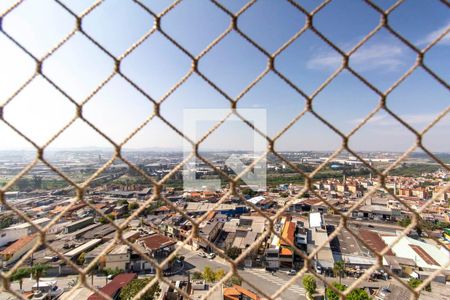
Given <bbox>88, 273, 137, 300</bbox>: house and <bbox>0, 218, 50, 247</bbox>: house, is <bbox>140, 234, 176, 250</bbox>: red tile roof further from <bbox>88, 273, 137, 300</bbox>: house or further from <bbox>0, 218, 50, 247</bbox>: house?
<bbox>0, 218, 50, 247</bbox>: house

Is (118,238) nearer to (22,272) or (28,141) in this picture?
(28,141)

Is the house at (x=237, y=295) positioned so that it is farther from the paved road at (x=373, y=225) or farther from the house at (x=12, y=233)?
the paved road at (x=373, y=225)

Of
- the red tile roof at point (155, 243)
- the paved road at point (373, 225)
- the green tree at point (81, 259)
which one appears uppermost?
the red tile roof at point (155, 243)

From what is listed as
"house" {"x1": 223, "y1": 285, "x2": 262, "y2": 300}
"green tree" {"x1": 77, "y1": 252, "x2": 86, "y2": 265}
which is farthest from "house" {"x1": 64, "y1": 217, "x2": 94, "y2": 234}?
"house" {"x1": 223, "y1": 285, "x2": 262, "y2": 300}

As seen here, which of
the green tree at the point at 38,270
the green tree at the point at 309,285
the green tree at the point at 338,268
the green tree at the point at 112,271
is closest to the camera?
the green tree at the point at 309,285

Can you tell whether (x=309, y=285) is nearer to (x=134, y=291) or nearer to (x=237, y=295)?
(x=237, y=295)

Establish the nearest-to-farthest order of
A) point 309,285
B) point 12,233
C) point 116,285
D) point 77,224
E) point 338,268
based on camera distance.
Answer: point 116,285 < point 309,285 < point 338,268 < point 12,233 < point 77,224

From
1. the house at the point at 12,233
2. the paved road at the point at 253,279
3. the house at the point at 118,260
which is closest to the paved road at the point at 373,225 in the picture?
the paved road at the point at 253,279

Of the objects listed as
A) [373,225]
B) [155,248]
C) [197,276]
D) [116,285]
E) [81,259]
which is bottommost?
[373,225]

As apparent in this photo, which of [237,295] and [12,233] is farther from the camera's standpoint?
[12,233]

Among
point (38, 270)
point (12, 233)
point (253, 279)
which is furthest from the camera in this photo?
point (12, 233)

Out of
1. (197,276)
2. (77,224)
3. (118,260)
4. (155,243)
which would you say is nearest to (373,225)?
(197,276)
